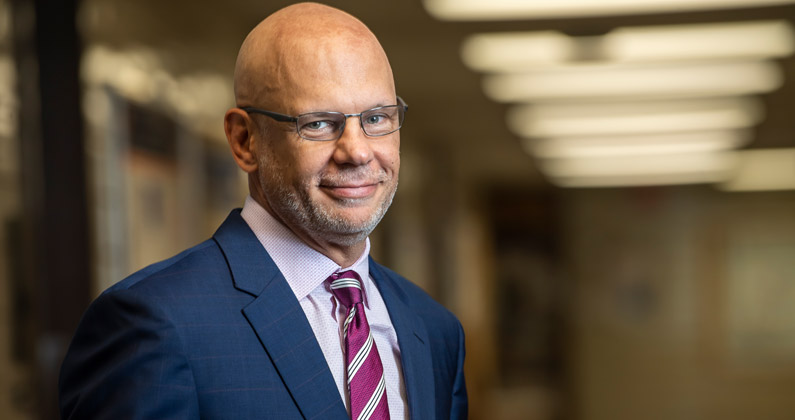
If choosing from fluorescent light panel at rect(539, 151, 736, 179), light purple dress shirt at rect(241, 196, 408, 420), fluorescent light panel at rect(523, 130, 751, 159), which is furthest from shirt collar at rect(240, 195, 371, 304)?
fluorescent light panel at rect(539, 151, 736, 179)

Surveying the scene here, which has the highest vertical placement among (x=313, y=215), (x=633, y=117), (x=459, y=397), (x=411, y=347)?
(x=633, y=117)

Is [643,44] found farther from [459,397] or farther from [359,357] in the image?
[359,357]

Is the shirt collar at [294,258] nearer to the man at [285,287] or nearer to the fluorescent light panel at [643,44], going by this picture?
the man at [285,287]

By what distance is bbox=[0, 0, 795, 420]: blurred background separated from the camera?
121 inches

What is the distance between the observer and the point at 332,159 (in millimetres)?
1208

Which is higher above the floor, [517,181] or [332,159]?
[332,159]

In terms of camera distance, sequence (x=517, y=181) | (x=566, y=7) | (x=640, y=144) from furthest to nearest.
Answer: (x=517, y=181) → (x=640, y=144) → (x=566, y=7)

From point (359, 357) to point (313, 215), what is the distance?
0.69 feet

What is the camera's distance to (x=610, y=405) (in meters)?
11.4

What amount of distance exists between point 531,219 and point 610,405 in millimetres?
3130

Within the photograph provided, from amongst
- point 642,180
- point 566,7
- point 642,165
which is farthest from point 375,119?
point 642,180

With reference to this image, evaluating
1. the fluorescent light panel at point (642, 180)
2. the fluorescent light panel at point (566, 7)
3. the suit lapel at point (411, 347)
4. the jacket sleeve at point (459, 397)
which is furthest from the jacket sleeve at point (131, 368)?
the fluorescent light panel at point (642, 180)

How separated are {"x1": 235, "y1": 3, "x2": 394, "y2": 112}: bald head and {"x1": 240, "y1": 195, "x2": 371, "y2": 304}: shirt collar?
0.61ft

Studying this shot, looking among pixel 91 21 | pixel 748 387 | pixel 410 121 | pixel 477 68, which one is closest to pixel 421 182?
pixel 410 121
